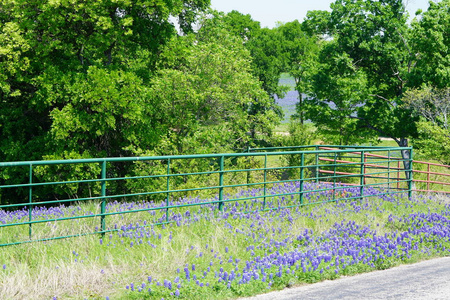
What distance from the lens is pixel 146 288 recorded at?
5.68 m

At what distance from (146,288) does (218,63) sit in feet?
69.1

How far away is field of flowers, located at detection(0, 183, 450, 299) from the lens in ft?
18.9

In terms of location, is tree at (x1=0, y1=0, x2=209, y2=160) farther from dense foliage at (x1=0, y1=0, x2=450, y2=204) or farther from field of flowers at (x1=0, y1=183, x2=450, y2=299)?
field of flowers at (x1=0, y1=183, x2=450, y2=299)

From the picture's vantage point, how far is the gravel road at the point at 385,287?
5.98 meters

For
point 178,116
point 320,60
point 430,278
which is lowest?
point 430,278

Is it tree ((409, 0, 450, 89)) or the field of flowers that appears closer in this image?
the field of flowers

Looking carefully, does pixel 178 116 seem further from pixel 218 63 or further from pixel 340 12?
pixel 340 12

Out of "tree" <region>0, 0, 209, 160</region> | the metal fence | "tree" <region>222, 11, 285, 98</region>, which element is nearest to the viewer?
the metal fence

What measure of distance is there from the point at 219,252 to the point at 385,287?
2.32 m

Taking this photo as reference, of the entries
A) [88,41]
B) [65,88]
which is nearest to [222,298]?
[65,88]

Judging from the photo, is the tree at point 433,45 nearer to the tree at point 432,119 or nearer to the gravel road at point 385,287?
the tree at point 432,119

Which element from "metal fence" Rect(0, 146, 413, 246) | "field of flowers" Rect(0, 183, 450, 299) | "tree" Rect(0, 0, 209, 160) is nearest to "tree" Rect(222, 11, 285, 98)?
"metal fence" Rect(0, 146, 413, 246)

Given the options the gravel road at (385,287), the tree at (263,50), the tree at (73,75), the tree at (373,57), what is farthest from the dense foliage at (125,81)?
the tree at (263,50)

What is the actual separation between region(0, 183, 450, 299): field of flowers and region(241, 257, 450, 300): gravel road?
186mm
